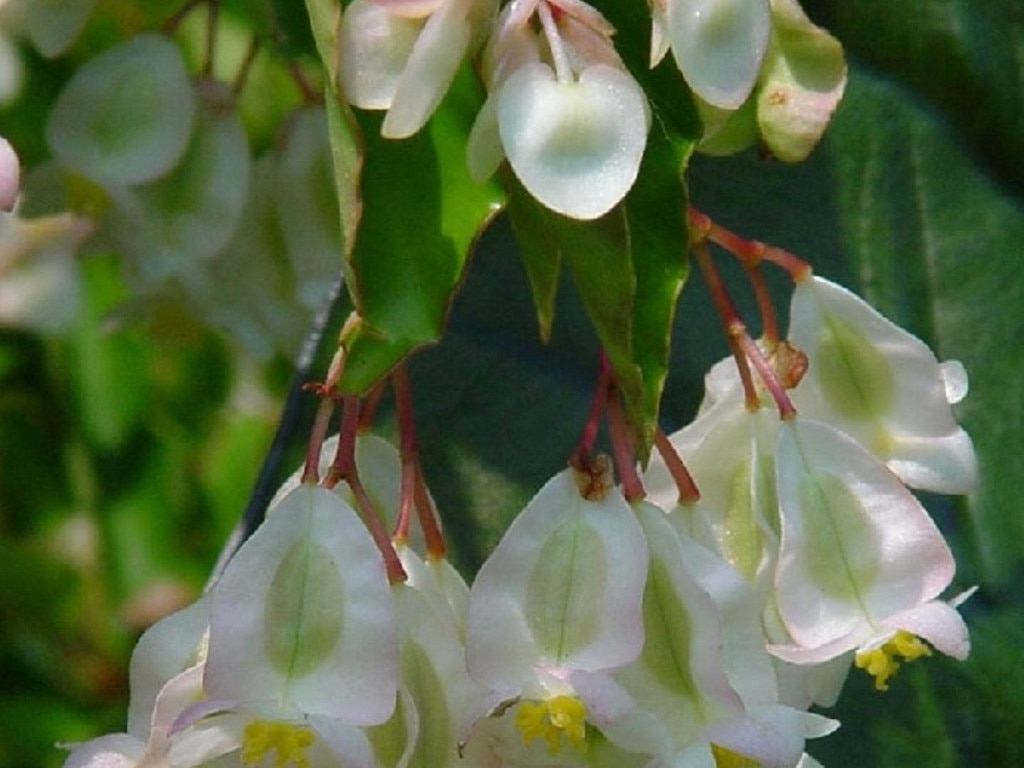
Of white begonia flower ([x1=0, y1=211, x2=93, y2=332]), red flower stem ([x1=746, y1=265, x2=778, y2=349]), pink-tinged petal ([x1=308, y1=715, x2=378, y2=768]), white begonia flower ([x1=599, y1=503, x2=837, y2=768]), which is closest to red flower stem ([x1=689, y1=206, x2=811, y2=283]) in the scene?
red flower stem ([x1=746, y1=265, x2=778, y2=349])

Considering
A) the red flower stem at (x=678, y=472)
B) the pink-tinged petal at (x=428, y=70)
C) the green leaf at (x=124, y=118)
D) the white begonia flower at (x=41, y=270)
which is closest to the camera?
the pink-tinged petal at (x=428, y=70)

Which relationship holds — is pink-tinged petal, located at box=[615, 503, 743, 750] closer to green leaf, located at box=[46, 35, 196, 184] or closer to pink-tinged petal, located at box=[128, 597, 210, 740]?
pink-tinged petal, located at box=[128, 597, 210, 740]

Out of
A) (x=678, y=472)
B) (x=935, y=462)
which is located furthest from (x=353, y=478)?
(x=935, y=462)

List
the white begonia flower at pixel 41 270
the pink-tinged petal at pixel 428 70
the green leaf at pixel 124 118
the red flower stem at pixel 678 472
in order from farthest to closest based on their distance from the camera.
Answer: the white begonia flower at pixel 41 270
the green leaf at pixel 124 118
the red flower stem at pixel 678 472
the pink-tinged petal at pixel 428 70

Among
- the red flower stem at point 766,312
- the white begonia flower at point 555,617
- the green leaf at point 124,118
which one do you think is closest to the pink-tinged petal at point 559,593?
the white begonia flower at point 555,617

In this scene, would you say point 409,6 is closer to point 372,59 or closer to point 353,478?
point 372,59

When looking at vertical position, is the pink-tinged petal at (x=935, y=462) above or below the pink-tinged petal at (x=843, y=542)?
below

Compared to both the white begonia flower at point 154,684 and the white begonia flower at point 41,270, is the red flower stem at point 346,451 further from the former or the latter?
the white begonia flower at point 41,270
